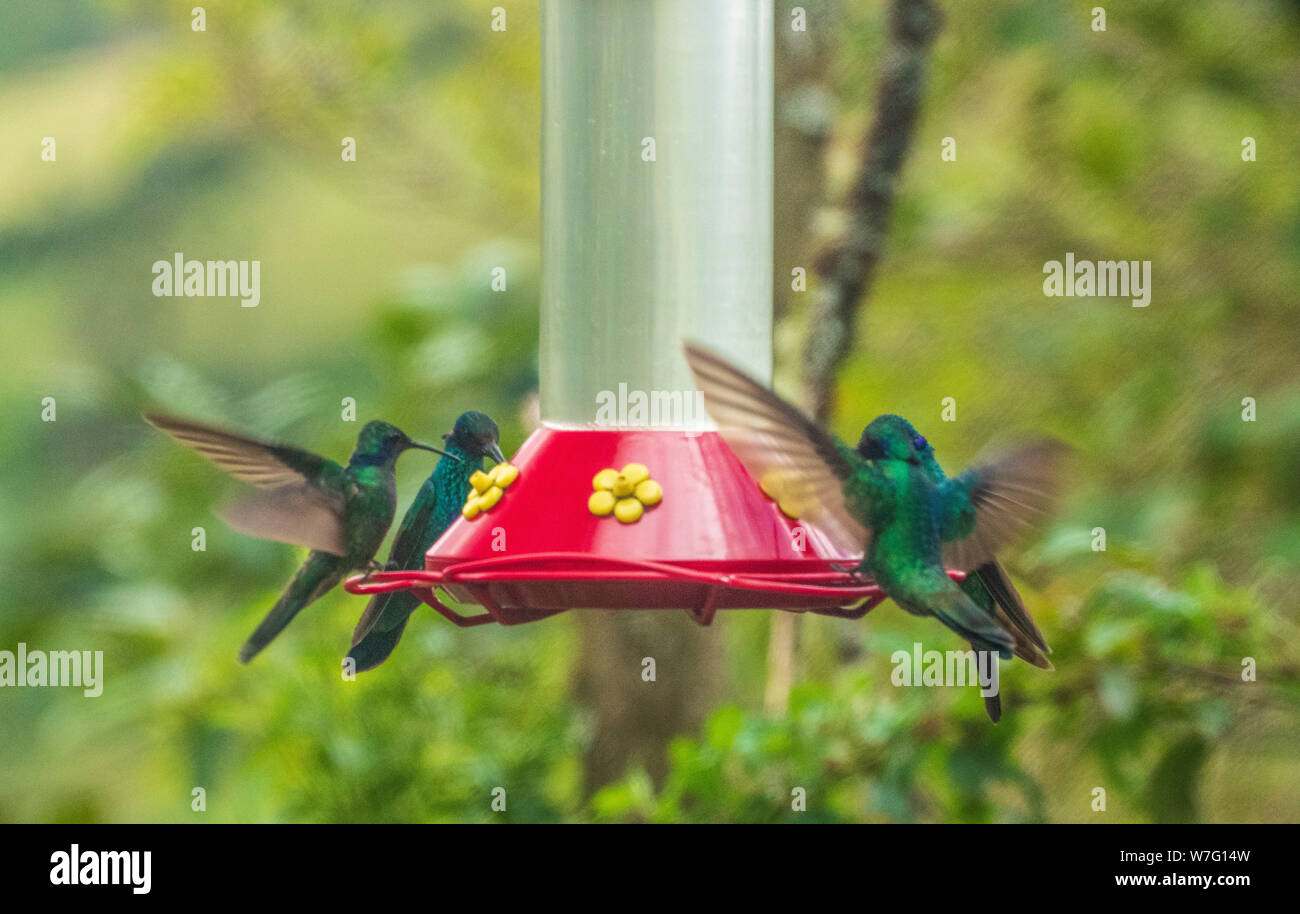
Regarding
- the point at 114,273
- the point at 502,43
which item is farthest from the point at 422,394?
the point at 114,273

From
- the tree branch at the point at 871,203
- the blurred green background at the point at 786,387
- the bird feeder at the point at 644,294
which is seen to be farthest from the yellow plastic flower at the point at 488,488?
the tree branch at the point at 871,203

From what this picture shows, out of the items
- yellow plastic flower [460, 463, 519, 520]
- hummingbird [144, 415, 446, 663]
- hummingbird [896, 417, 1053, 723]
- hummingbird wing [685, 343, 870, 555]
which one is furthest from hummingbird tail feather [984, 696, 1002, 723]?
hummingbird [144, 415, 446, 663]

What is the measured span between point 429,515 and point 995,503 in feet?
3.28

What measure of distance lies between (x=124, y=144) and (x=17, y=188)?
4.47ft

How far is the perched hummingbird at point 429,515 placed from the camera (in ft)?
8.19

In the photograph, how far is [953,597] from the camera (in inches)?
85.2

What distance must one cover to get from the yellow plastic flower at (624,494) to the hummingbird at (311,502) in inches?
12.7

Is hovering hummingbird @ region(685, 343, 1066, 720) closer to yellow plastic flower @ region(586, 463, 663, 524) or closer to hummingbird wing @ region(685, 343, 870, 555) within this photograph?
hummingbird wing @ region(685, 343, 870, 555)

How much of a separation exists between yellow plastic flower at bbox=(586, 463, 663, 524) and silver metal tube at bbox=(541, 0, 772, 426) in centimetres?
25

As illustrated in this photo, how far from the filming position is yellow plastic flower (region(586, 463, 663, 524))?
220cm

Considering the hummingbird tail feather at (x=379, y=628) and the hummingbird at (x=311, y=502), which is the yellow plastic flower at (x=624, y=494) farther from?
the hummingbird tail feather at (x=379, y=628)

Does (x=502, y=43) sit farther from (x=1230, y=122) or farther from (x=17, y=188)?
(x=1230, y=122)

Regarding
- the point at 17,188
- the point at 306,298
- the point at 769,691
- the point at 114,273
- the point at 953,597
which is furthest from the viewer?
the point at 114,273
